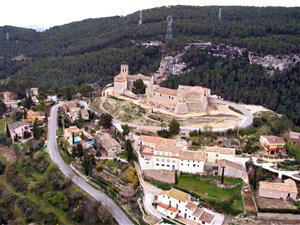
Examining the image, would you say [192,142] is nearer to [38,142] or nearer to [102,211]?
[102,211]

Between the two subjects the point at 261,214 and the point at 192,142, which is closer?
the point at 261,214

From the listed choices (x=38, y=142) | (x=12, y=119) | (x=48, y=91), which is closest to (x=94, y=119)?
(x=38, y=142)

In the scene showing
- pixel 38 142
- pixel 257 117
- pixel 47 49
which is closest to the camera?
pixel 38 142

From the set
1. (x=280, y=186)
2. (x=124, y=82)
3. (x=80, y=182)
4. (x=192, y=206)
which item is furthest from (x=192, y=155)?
(x=124, y=82)

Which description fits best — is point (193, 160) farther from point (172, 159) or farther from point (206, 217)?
point (206, 217)

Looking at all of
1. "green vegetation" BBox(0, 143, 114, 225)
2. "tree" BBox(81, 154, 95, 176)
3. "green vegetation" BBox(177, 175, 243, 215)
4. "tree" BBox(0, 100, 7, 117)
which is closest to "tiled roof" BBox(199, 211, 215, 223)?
"green vegetation" BBox(177, 175, 243, 215)

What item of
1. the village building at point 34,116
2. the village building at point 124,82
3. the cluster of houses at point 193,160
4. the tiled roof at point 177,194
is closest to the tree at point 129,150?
the cluster of houses at point 193,160

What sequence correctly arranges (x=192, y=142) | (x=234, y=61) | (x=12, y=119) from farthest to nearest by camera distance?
(x=234, y=61), (x=12, y=119), (x=192, y=142)
